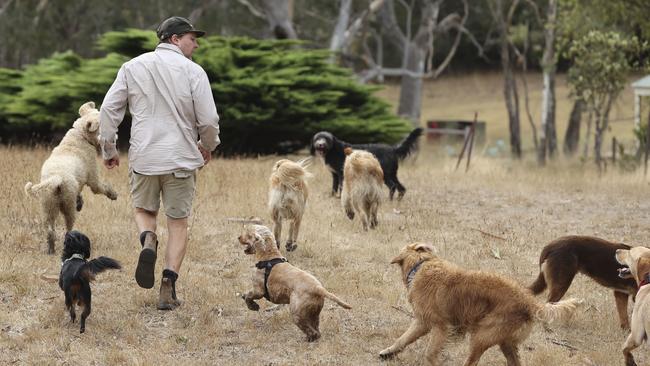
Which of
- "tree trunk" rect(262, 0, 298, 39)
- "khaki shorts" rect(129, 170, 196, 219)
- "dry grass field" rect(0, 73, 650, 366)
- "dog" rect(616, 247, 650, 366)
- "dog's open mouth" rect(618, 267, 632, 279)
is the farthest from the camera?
"tree trunk" rect(262, 0, 298, 39)

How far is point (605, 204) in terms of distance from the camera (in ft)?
49.5

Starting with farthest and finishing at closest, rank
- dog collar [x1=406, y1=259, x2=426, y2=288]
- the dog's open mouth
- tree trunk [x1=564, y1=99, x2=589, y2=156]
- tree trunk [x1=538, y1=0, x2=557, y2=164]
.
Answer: tree trunk [x1=564, y1=99, x2=589, y2=156], tree trunk [x1=538, y1=0, x2=557, y2=164], the dog's open mouth, dog collar [x1=406, y1=259, x2=426, y2=288]

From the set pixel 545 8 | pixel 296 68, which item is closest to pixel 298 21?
pixel 545 8

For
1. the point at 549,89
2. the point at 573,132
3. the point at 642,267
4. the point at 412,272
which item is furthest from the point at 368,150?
the point at 573,132

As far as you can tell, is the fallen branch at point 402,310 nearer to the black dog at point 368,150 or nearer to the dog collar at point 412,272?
the dog collar at point 412,272

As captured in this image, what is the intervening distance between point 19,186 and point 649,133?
41.6 ft

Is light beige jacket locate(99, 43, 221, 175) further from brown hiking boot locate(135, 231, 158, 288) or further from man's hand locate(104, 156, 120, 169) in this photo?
brown hiking boot locate(135, 231, 158, 288)

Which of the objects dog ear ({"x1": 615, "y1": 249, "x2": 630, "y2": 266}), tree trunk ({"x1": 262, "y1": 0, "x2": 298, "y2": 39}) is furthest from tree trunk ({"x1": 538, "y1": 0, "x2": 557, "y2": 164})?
dog ear ({"x1": 615, "y1": 249, "x2": 630, "y2": 266})

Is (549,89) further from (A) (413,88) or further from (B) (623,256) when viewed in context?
(B) (623,256)

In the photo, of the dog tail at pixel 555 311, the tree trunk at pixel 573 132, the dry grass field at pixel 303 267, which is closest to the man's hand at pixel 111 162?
the dry grass field at pixel 303 267

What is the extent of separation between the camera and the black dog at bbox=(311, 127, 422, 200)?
14134 millimetres

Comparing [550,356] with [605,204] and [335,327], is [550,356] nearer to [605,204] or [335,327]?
[335,327]

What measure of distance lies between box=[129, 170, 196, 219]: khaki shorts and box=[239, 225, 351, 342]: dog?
58 centimetres

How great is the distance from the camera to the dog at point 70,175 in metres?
9.48
